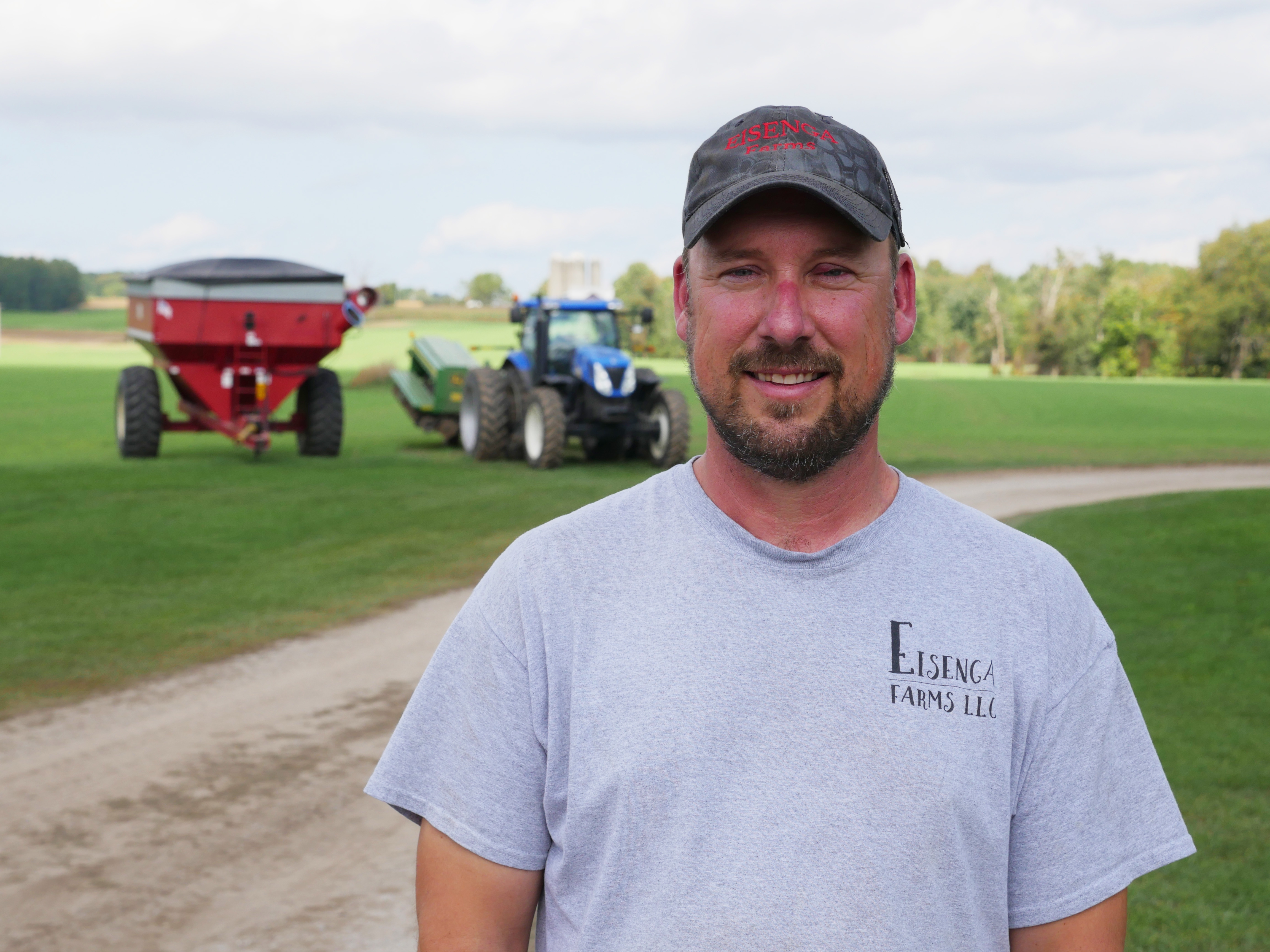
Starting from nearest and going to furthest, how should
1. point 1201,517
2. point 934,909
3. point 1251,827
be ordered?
point 934,909 → point 1251,827 → point 1201,517

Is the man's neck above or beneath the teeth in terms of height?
beneath

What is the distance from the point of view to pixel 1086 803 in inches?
64.7

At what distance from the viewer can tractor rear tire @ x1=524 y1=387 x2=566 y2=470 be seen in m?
17.6

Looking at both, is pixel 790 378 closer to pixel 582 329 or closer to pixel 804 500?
pixel 804 500

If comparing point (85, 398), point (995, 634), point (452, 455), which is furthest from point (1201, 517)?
point (85, 398)

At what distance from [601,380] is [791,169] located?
16.2 m

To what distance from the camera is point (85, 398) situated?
3381 cm

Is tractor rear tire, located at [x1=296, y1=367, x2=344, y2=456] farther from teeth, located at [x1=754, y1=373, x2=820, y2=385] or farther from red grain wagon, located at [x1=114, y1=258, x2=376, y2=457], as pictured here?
teeth, located at [x1=754, y1=373, x2=820, y2=385]

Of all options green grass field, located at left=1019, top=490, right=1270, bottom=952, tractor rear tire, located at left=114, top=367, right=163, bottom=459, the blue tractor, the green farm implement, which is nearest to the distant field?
the green farm implement

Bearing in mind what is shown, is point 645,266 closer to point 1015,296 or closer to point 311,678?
point 1015,296

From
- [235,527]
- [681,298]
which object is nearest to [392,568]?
[235,527]

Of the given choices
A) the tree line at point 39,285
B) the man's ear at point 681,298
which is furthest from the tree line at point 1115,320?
the man's ear at point 681,298

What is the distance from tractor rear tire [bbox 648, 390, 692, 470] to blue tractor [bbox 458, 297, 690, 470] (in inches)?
0.7

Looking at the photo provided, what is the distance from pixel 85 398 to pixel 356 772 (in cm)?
3092
